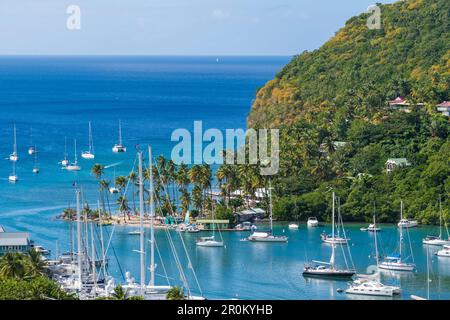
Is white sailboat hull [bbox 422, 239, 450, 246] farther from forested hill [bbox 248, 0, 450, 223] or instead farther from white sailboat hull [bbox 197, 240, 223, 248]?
white sailboat hull [bbox 197, 240, 223, 248]

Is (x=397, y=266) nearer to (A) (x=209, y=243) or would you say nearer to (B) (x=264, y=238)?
(B) (x=264, y=238)

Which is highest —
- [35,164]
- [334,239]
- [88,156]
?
[88,156]

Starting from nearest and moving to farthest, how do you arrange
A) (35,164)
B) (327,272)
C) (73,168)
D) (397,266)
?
1. (327,272)
2. (397,266)
3. (73,168)
4. (35,164)

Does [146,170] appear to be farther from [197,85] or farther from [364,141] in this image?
[197,85]

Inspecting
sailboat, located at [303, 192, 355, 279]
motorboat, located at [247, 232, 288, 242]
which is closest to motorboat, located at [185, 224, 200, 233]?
motorboat, located at [247, 232, 288, 242]

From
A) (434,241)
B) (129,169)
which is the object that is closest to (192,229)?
(434,241)

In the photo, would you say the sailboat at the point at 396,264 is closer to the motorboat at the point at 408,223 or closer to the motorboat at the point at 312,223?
the motorboat at the point at 408,223

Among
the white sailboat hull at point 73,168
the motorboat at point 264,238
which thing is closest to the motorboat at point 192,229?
the motorboat at point 264,238
